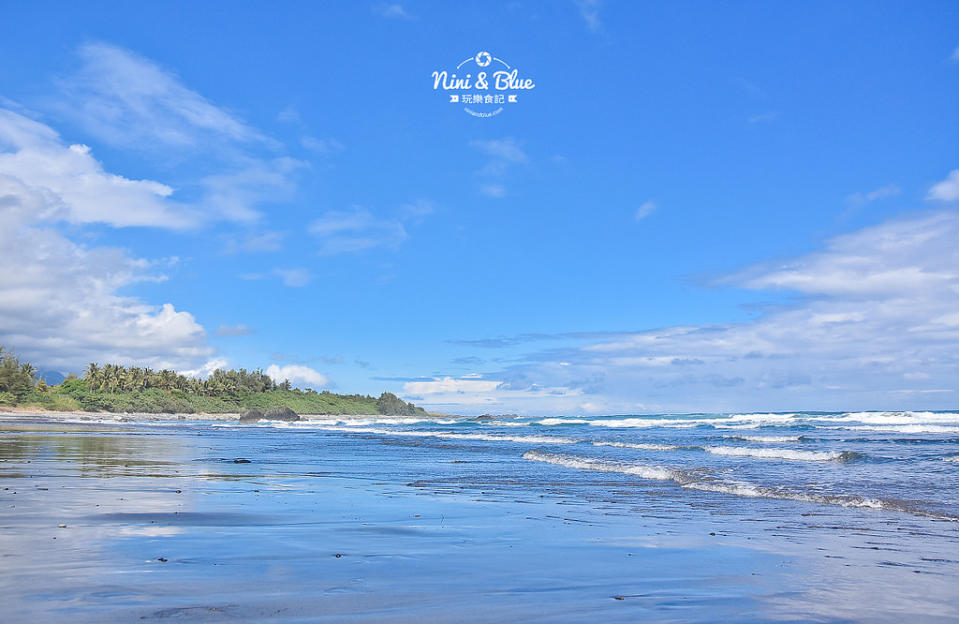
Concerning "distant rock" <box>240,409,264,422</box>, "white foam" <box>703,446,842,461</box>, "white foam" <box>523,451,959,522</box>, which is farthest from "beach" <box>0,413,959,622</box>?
"distant rock" <box>240,409,264,422</box>

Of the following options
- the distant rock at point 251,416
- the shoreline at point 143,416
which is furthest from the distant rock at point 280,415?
the shoreline at point 143,416

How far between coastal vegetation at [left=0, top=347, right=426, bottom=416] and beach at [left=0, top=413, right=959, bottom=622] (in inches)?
3304

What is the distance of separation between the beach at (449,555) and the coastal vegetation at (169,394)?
275 ft

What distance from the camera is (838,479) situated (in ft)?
49.8

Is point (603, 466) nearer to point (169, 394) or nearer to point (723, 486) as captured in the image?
point (723, 486)

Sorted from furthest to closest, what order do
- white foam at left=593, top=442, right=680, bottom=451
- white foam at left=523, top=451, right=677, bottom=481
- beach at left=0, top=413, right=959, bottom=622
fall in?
white foam at left=593, top=442, right=680, bottom=451
white foam at left=523, top=451, right=677, bottom=481
beach at left=0, top=413, right=959, bottom=622

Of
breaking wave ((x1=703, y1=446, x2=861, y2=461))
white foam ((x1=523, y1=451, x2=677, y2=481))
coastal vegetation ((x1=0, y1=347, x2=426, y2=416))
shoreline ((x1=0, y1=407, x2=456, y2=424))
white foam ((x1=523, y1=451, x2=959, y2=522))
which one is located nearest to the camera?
white foam ((x1=523, y1=451, x2=959, y2=522))

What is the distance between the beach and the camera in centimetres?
449

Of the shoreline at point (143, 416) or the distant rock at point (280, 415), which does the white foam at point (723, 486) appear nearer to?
the shoreline at point (143, 416)

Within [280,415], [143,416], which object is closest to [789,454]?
[280,415]

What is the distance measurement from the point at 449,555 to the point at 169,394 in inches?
4686

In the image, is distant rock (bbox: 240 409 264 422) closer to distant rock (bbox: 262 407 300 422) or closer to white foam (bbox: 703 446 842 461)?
distant rock (bbox: 262 407 300 422)

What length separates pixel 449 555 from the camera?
648 centimetres

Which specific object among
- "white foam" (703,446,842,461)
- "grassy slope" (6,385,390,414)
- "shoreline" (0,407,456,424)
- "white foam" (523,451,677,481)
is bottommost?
"shoreline" (0,407,456,424)
